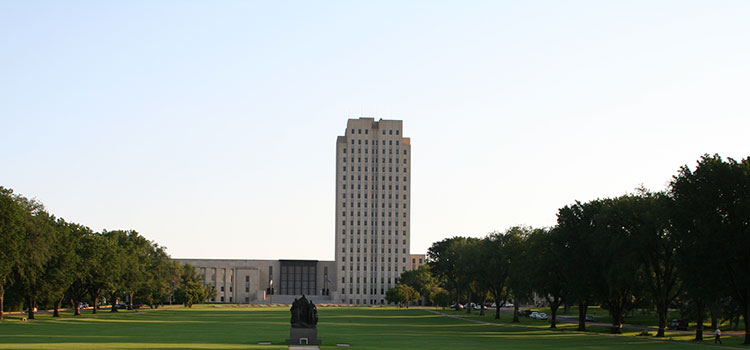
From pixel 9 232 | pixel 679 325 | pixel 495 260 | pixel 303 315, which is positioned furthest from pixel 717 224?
pixel 9 232

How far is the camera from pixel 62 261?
87.7m

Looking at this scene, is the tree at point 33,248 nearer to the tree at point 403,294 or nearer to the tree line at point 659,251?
the tree line at point 659,251

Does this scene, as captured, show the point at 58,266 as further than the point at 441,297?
No

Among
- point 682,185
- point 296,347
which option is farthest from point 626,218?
point 296,347

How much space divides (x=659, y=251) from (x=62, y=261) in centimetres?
6156

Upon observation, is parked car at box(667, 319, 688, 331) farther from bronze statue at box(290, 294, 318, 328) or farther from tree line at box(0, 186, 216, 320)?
tree line at box(0, 186, 216, 320)

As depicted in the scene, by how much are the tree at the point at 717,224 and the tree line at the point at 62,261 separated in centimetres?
5449

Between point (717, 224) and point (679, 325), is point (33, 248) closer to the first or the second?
point (717, 224)

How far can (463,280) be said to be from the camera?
12756 cm

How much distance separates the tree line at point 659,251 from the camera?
180 ft

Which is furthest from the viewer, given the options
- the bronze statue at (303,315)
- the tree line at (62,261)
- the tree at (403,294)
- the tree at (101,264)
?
the tree at (403,294)

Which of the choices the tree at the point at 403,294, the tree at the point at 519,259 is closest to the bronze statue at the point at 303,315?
the tree at the point at 519,259

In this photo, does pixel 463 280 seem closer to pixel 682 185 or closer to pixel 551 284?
pixel 551 284

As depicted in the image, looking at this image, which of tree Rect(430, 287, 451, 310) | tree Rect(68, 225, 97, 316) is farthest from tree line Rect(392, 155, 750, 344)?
tree Rect(430, 287, 451, 310)
